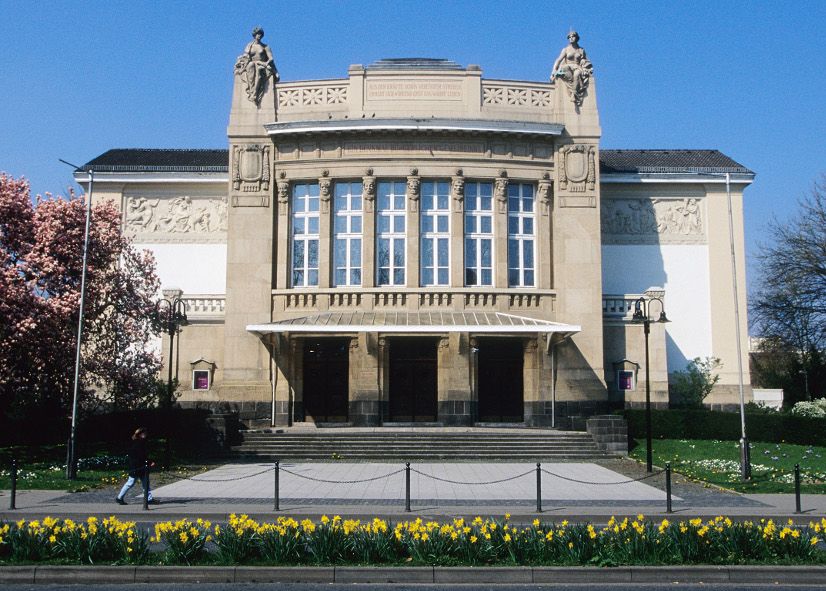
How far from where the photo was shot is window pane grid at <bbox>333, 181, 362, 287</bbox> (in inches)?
1448

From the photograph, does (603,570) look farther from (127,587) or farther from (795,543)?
(127,587)

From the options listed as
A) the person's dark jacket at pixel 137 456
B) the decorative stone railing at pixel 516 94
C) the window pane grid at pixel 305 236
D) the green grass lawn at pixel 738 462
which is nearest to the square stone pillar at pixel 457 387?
the window pane grid at pixel 305 236

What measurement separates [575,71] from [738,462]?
17.9 m

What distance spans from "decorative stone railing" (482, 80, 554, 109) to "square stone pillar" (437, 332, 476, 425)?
1006 cm

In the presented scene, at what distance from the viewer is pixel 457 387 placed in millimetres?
35344

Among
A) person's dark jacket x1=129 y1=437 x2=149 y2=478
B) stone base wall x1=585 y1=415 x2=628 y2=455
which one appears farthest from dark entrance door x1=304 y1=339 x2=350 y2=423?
person's dark jacket x1=129 y1=437 x2=149 y2=478

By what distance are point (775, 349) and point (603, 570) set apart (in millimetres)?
41852

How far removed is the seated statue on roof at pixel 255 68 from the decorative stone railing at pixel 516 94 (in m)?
9.30

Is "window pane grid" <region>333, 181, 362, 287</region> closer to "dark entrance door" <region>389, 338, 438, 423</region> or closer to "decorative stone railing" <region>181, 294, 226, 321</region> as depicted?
"dark entrance door" <region>389, 338, 438, 423</region>

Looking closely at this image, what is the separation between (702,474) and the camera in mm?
25547

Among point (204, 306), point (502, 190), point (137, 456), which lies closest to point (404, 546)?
point (137, 456)

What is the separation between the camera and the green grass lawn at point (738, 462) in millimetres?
23438

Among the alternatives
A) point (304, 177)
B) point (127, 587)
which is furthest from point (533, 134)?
point (127, 587)

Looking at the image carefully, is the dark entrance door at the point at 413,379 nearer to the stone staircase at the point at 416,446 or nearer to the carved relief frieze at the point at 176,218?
the stone staircase at the point at 416,446
